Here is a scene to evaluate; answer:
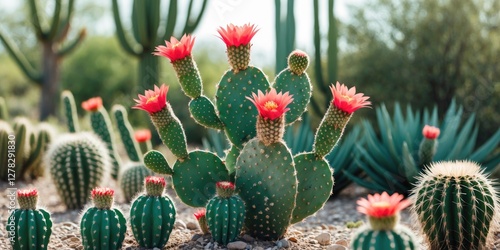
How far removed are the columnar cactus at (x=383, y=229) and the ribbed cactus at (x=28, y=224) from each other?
1981mm

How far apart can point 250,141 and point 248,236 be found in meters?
0.64

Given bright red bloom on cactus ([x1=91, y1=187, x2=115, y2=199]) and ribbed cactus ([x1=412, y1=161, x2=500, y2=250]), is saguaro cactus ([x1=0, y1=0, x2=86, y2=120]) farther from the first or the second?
ribbed cactus ([x1=412, y1=161, x2=500, y2=250])

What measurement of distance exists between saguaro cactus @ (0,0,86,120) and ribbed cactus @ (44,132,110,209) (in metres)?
6.08

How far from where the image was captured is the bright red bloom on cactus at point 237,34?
14.4ft

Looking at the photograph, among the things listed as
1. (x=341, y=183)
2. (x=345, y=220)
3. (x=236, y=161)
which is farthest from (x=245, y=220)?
(x=341, y=183)

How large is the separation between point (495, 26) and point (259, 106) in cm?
685

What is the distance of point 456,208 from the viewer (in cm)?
423

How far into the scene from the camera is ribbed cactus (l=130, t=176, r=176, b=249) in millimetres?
4273

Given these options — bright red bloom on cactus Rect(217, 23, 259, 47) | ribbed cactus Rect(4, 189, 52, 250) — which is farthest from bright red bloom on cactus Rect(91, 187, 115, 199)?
bright red bloom on cactus Rect(217, 23, 259, 47)

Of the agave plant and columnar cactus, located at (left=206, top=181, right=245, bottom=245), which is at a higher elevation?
columnar cactus, located at (left=206, top=181, right=245, bottom=245)

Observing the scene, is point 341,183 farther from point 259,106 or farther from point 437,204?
point 259,106

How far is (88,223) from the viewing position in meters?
4.21

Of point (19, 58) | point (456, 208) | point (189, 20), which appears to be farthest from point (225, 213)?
point (19, 58)

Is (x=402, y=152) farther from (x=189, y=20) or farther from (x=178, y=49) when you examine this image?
(x=189, y=20)
